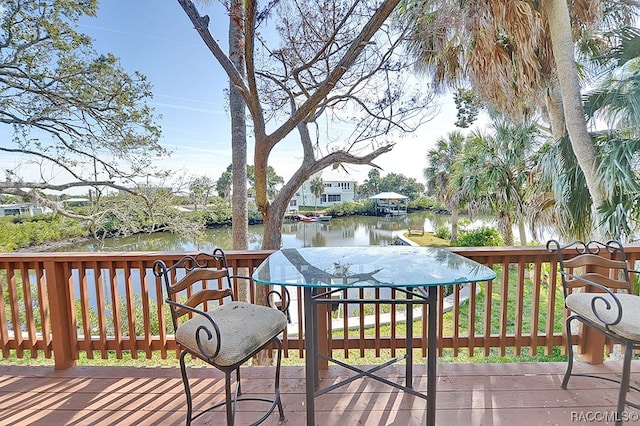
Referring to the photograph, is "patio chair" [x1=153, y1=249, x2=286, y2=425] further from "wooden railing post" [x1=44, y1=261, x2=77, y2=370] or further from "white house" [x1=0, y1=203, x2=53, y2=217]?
"white house" [x1=0, y1=203, x2=53, y2=217]

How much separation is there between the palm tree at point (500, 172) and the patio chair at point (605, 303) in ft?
19.7

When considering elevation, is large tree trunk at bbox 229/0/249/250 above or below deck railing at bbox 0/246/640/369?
above

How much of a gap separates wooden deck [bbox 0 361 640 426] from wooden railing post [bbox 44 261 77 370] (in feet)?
0.32

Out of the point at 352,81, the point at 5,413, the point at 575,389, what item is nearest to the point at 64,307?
the point at 5,413

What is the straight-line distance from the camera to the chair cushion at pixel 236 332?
1.26m

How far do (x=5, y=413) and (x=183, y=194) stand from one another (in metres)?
5.50

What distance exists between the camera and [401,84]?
4398mm

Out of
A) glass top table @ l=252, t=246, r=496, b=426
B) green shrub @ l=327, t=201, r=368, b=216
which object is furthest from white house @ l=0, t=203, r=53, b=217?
green shrub @ l=327, t=201, r=368, b=216

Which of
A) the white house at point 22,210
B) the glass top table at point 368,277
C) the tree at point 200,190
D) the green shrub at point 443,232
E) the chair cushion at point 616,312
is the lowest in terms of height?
the green shrub at point 443,232

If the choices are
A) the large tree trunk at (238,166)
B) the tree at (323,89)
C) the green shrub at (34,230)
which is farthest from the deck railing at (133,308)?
the green shrub at (34,230)

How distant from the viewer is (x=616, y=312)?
146 centimetres

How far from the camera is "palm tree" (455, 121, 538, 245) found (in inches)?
295

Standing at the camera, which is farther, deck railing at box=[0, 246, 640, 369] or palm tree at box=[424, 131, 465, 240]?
palm tree at box=[424, 131, 465, 240]

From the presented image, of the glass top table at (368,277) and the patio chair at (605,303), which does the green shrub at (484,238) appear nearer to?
the patio chair at (605,303)
